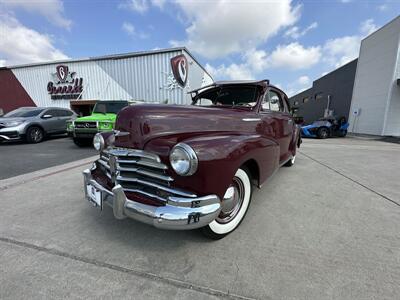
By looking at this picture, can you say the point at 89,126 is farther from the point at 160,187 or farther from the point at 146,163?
the point at 160,187

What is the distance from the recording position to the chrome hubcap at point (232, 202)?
6.99 feet

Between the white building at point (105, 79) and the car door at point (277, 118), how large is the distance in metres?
10.1

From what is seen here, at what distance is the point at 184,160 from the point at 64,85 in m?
17.8

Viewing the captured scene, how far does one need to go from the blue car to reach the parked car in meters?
13.5

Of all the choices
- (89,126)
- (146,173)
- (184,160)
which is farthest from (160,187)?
(89,126)

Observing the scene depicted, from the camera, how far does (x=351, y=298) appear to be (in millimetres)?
1442

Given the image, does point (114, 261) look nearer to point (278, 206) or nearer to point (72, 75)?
point (278, 206)

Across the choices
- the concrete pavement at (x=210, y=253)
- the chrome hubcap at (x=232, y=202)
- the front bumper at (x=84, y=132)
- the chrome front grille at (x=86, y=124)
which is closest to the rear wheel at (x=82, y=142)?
the front bumper at (x=84, y=132)

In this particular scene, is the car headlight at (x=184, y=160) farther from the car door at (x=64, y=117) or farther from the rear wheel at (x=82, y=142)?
the car door at (x=64, y=117)

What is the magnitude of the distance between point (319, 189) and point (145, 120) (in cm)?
315

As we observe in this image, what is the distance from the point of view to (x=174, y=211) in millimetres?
1644

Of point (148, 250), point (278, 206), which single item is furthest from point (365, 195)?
point (148, 250)

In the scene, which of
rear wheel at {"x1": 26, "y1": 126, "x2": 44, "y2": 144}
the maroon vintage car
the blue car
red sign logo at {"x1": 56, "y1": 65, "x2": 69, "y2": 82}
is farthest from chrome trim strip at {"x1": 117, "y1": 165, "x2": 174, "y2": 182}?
red sign logo at {"x1": 56, "y1": 65, "x2": 69, "y2": 82}

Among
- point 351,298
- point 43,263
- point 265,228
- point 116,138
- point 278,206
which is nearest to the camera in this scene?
point 351,298
